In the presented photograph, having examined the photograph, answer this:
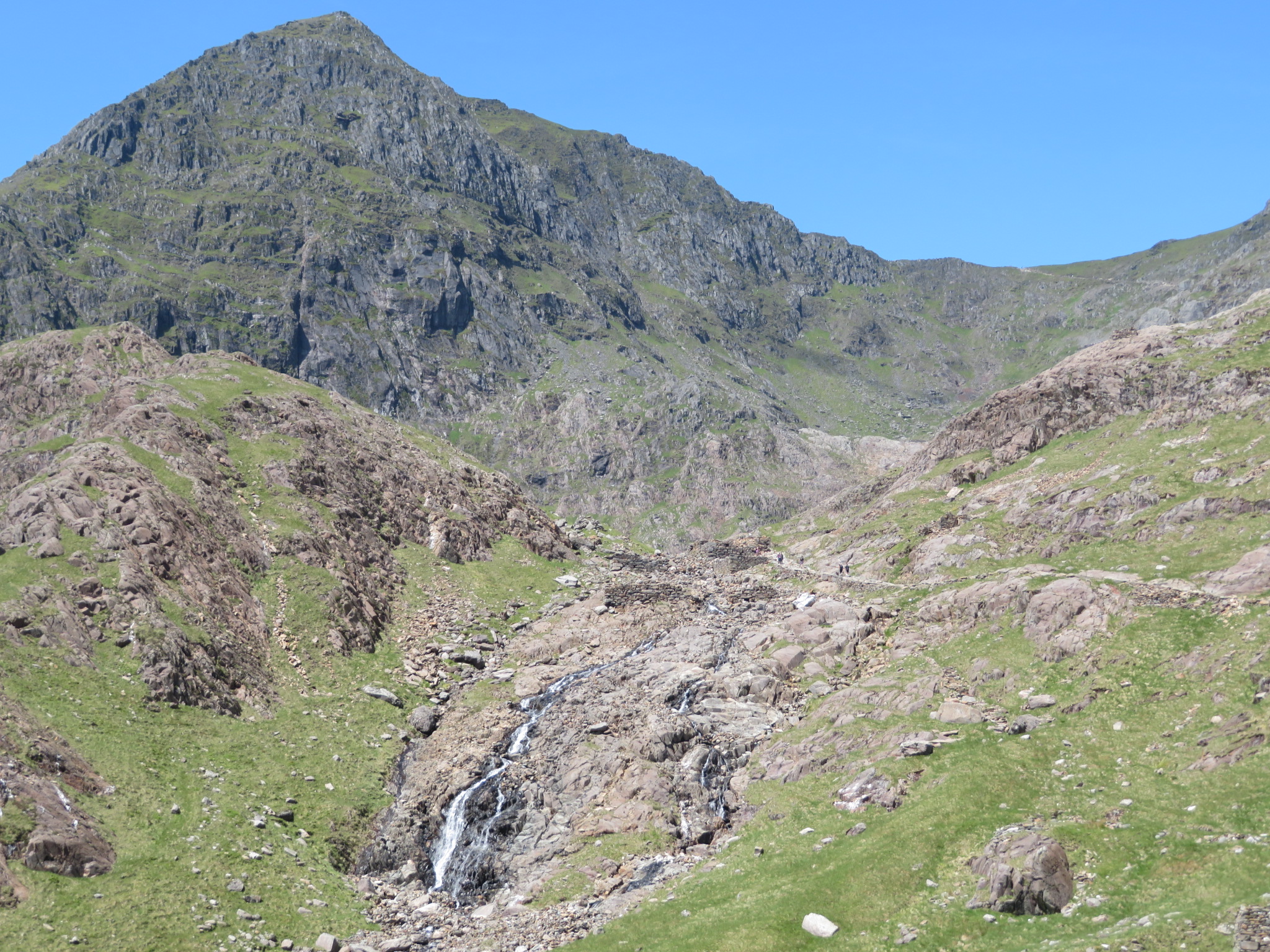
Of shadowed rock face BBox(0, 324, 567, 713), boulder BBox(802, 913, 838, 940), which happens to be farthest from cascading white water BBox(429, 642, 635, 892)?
boulder BBox(802, 913, 838, 940)

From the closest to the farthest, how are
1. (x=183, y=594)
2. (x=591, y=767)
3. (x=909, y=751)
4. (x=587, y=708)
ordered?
(x=909, y=751), (x=591, y=767), (x=587, y=708), (x=183, y=594)

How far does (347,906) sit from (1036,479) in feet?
269

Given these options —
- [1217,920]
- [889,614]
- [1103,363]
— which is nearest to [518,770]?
[889,614]

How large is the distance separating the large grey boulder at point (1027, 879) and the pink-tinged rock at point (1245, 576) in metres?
28.3

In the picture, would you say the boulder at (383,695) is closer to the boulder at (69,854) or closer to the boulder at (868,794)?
the boulder at (69,854)

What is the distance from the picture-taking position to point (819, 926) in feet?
121

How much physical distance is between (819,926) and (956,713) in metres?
19.6

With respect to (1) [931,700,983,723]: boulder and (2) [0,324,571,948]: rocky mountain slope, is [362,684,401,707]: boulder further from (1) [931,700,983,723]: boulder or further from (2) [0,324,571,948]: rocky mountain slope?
(1) [931,700,983,723]: boulder

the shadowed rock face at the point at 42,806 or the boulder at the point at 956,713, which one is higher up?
the shadowed rock face at the point at 42,806

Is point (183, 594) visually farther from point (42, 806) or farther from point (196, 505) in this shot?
point (42, 806)

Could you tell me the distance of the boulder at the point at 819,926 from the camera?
36.6m

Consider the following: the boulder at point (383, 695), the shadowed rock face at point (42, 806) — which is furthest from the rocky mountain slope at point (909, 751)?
the shadowed rock face at point (42, 806)

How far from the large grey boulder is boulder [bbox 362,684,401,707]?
151ft

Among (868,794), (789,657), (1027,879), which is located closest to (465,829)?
(868,794)
